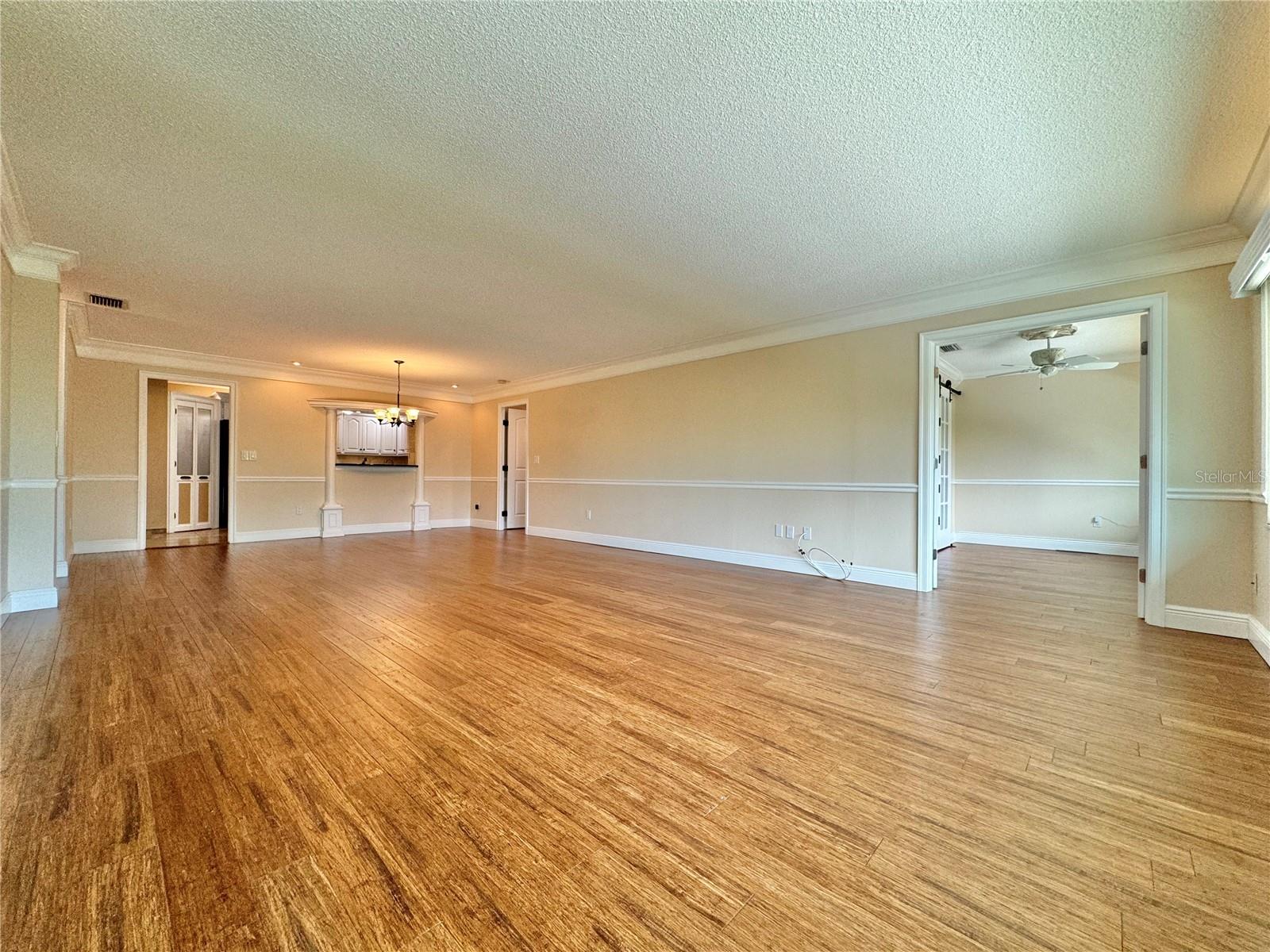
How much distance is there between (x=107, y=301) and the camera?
13.9ft

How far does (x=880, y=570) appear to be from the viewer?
4.41 metres

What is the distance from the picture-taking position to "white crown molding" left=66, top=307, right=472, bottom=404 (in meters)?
5.38

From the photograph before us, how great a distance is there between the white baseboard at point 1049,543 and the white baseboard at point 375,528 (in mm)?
9021

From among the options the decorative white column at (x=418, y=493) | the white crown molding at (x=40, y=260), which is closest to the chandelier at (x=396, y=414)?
the decorative white column at (x=418, y=493)

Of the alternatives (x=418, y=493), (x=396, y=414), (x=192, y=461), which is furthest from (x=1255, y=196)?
(x=192, y=461)

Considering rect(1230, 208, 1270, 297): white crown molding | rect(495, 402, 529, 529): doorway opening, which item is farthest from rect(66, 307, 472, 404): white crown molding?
rect(1230, 208, 1270, 297): white crown molding

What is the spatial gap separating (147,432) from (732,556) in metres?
7.75

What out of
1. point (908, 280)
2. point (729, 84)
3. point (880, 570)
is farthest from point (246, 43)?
point (880, 570)

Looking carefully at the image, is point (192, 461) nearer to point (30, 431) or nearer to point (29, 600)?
point (30, 431)

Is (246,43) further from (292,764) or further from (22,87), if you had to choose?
(292,764)

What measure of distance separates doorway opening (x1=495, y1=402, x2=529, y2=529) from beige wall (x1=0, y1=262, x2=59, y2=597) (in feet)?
18.2

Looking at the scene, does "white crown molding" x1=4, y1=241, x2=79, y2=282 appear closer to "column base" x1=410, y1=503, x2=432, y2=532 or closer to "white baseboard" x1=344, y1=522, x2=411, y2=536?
"white baseboard" x1=344, y1=522, x2=411, y2=536

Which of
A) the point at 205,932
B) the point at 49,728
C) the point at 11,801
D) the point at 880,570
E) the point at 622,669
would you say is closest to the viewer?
the point at 205,932

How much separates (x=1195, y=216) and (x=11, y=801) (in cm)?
583
